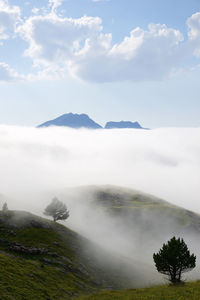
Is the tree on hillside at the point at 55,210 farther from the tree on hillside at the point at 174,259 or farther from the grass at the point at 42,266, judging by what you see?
the tree on hillside at the point at 174,259

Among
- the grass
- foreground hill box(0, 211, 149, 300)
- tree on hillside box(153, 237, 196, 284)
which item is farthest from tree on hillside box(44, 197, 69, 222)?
tree on hillside box(153, 237, 196, 284)

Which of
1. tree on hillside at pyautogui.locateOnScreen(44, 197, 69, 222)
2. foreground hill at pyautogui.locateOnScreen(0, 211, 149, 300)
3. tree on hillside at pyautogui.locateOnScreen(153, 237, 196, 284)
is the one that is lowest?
foreground hill at pyautogui.locateOnScreen(0, 211, 149, 300)

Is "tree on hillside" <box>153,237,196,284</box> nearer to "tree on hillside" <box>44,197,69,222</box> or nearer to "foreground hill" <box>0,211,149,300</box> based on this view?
"foreground hill" <box>0,211,149,300</box>

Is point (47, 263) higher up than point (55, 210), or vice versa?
point (55, 210)

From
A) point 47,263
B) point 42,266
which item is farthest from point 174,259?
point 47,263

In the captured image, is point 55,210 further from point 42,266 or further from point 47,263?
point 42,266

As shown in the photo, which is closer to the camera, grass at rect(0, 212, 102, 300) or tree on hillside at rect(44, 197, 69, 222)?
grass at rect(0, 212, 102, 300)

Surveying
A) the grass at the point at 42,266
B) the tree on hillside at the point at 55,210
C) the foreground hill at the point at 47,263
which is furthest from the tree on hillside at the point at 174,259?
the tree on hillside at the point at 55,210

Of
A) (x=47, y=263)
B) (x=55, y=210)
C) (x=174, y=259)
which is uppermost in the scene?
(x=55, y=210)

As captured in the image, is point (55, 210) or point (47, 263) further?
point (55, 210)

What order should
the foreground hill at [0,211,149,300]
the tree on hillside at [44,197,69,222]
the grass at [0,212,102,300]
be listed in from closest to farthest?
the grass at [0,212,102,300], the foreground hill at [0,211,149,300], the tree on hillside at [44,197,69,222]

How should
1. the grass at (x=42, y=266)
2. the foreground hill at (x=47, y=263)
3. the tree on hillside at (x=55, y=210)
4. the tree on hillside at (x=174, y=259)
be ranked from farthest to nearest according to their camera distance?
the tree on hillside at (x=55, y=210), the tree on hillside at (x=174, y=259), the foreground hill at (x=47, y=263), the grass at (x=42, y=266)

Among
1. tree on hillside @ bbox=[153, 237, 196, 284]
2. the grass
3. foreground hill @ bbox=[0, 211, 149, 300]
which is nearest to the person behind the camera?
the grass

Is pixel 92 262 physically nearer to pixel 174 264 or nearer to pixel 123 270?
pixel 123 270
